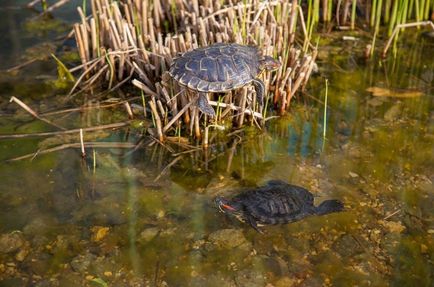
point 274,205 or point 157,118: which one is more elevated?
point 157,118

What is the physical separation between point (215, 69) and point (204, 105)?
1.01ft

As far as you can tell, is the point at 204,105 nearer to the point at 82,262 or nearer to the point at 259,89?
the point at 259,89

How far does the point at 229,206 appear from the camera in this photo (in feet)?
12.6

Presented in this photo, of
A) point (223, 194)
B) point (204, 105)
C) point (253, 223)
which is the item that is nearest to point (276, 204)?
point (253, 223)

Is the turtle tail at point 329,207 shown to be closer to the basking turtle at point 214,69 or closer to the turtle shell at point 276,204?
the turtle shell at point 276,204

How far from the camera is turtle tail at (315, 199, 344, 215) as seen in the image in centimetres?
388

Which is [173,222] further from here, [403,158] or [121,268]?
[403,158]

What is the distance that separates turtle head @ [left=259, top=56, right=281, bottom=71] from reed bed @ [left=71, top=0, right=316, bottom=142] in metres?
0.20

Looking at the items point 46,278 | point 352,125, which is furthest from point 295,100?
point 46,278

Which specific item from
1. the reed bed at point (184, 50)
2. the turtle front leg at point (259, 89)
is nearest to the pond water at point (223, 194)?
the reed bed at point (184, 50)

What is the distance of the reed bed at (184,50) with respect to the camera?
4.73 m

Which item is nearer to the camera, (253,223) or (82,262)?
(82,262)

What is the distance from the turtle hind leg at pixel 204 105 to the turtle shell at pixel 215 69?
146 millimetres

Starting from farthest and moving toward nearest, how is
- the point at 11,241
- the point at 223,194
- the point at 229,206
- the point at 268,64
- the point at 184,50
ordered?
1. the point at 184,50
2. the point at 268,64
3. the point at 223,194
4. the point at 229,206
5. the point at 11,241
